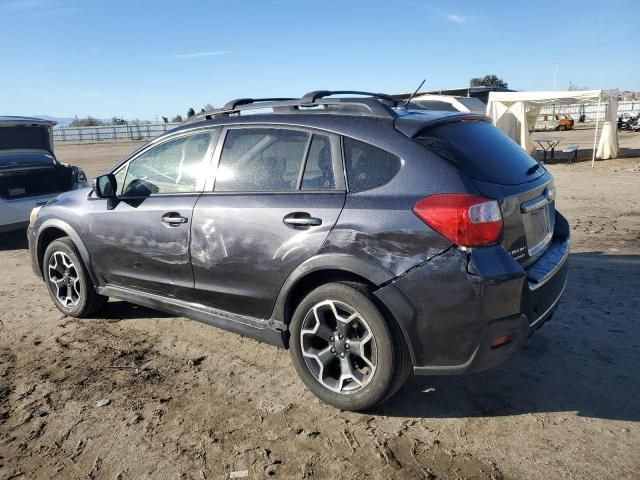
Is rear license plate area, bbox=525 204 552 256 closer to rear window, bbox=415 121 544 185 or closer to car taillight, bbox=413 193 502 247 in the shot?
rear window, bbox=415 121 544 185

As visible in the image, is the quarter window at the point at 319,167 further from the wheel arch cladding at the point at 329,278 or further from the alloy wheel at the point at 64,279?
the alloy wheel at the point at 64,279

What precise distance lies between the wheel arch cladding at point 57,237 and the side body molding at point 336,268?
83.9 inches

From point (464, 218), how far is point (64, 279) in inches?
149

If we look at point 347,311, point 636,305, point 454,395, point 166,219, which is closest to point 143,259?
point 166,219

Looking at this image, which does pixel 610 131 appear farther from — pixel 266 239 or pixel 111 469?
pixel 111 469

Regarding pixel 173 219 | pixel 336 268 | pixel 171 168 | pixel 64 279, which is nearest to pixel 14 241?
pixel 64 279

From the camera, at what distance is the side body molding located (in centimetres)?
284

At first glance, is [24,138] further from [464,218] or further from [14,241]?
[464,218]

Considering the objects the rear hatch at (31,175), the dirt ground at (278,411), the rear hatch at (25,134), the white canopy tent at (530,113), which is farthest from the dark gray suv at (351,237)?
the white canopy tent at (530,113)

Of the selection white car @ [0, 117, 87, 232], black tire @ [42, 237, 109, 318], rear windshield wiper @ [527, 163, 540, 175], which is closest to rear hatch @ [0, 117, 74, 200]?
white car @ [0, 117, 87, 232]

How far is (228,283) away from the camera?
11.6ft

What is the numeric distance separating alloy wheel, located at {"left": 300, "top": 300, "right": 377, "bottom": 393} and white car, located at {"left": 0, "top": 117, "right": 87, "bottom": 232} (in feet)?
20.3

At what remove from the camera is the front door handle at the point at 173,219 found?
372 centimetres

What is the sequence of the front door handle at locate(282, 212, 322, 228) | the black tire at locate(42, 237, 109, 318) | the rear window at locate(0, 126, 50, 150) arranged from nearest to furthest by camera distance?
the front door handle at locate(282, 212, 322, 228) < the black tire at locate(42, 237, 109, 318) < the rear window at locate(0, 126, 50, 150)
